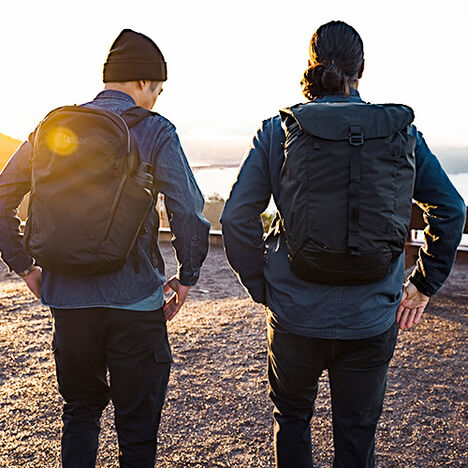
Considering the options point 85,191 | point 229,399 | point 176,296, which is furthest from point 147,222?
point 229,399

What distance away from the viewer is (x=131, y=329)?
1837 millimetres

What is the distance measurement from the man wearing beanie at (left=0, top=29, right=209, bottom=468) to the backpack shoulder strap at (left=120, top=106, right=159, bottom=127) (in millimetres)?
20

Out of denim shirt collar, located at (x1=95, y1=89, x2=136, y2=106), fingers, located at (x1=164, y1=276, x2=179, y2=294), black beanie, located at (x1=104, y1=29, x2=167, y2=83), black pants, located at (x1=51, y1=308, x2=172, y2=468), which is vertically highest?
black beanie, located at (x1=104, y1=29, x2=167, y2=83)

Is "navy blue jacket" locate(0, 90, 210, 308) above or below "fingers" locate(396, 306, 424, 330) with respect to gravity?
above

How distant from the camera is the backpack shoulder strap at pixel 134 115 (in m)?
1.83

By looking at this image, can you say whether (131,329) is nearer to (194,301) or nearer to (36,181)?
(36,181)

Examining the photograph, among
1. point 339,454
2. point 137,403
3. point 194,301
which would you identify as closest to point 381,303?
point 339,454

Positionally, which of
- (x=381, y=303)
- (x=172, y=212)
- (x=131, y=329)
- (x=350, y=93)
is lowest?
(x=131, y=329)

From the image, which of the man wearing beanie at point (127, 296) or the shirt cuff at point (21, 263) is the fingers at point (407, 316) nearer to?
the man wearing beanie at point (127, 296)

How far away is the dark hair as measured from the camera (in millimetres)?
1720

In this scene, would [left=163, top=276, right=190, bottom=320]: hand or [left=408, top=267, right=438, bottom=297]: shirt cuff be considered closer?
[left=408, top=267, right=438, bottom=297]: shirt cuff

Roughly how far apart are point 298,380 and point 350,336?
280 millimetres

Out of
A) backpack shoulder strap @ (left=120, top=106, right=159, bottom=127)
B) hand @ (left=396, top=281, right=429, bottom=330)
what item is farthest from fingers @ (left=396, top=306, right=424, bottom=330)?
backpack shoulder strap @ (left=120, top=106, right=159, bottom=127)

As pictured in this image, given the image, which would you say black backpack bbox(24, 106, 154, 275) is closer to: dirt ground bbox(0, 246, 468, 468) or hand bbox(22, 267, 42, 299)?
hand bbox(22, 267, 42, 299)
